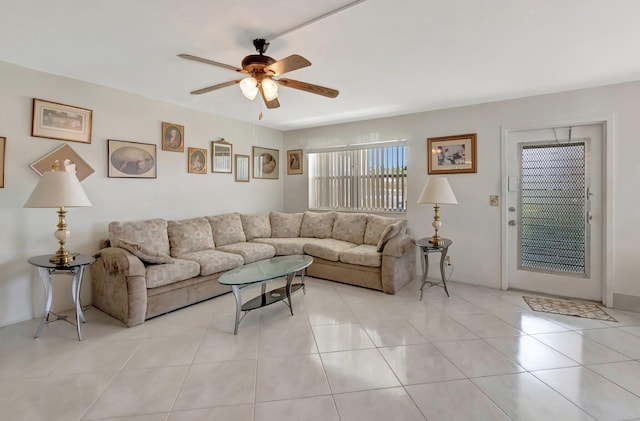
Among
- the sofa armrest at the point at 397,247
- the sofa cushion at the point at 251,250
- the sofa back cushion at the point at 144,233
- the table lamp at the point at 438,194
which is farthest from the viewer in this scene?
the sofa cushion at the point at 251,250

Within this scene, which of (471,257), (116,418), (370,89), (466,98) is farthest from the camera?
(471,257)

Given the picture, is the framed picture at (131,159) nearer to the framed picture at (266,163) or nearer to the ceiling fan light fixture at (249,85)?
the framed picture at (266,163)

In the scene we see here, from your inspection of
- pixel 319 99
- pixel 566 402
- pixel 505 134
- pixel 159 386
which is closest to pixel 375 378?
pixel 566 402

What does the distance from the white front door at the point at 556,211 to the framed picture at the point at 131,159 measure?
176 inches

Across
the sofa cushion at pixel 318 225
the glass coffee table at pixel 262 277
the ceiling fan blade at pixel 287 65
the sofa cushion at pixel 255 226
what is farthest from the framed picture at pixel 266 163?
the ceiling fan blade at pixel 287 65

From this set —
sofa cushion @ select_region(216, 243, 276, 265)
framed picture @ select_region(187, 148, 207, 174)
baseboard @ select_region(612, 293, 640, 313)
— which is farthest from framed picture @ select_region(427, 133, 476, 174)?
framed picture @ select_region(187, 148, 207, 174)

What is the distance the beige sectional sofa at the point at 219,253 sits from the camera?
2.85m

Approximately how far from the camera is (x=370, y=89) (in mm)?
3359

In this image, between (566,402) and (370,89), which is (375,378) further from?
(370,89)

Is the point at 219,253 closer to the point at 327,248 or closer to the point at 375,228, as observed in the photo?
the point at 327,248

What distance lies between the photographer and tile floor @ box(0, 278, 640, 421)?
1.72 m

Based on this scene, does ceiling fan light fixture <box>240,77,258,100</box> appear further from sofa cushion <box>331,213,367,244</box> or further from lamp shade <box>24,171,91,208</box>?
sofa cushion <box>331,213,367,244</box>

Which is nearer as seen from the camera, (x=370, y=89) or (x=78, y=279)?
(x=78, y=279)

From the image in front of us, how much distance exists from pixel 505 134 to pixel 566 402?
9.79ft
